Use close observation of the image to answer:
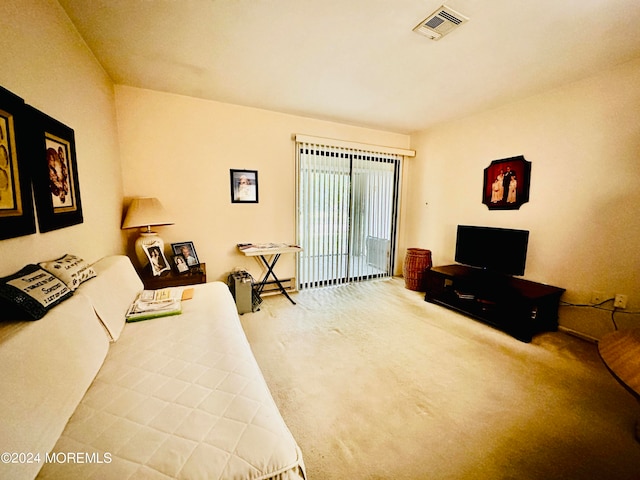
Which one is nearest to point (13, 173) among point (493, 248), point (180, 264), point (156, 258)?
point (156, 258)

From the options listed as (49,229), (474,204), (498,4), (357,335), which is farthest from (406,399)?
(474,204)

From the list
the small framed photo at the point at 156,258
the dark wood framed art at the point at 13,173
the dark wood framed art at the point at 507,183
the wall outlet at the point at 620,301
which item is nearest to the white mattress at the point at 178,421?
the dark wood framed art at the point at 13,173

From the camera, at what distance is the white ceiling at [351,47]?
1.58m

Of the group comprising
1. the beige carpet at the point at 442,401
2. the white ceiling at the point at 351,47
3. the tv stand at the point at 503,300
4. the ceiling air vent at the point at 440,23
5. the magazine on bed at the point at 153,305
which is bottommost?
the beige carpet at the point at 442,401

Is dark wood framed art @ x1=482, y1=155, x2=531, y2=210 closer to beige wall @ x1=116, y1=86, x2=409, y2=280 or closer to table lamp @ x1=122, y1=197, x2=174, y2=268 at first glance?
beige wall @ x1=116, y1=86, x2=409, y2=280

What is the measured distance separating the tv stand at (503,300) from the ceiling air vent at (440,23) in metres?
2.34

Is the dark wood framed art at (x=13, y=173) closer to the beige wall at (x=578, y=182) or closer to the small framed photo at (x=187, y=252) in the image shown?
the small framed photo at (x=187, y=252)

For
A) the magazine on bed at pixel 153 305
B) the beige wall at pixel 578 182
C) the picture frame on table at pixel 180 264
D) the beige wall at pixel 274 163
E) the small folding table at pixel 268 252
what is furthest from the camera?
the small folding table at pixel 268 252

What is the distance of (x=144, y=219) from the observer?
2490 millimetres

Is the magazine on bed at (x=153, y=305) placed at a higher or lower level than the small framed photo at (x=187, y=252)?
lower

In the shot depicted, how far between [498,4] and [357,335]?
2.69 m

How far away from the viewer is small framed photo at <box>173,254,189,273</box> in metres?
2.70

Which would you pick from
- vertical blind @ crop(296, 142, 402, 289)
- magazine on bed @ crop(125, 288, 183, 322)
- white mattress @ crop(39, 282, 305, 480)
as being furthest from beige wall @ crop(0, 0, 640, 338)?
white mattress @ crop(39, 282, 305, 480)

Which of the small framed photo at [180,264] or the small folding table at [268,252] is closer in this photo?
the small framed photo at [180,264]
